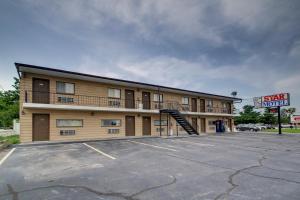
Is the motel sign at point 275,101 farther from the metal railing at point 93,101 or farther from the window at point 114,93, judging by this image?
the window at point 114,93

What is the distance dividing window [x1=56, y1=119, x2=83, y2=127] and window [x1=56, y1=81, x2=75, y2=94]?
2.40m

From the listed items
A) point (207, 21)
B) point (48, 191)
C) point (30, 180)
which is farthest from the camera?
point (207, 21)

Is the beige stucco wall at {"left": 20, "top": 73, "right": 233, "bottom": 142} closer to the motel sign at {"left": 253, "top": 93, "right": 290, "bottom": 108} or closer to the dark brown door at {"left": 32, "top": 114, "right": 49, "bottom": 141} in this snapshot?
the dark brown door at {"left": 32, "top": 114, "right": 49, "bottom": 141}

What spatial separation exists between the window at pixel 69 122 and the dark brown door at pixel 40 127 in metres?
0.86

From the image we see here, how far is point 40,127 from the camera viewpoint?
1488 cm

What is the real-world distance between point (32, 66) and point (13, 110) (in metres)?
26.5

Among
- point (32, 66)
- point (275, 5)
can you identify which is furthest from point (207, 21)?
point (32, 66)

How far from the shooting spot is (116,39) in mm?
17188

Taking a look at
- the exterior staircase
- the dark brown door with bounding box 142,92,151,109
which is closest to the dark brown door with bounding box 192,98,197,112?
the exterior staircase

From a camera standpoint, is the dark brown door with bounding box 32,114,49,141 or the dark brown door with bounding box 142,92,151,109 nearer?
the dark brown door with bounding box 32,114,49,141

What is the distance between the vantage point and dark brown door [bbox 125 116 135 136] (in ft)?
65.2

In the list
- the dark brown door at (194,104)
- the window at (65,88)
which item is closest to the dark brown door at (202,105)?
the dark brown door at (194,104)

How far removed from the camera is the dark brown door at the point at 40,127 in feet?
48.1

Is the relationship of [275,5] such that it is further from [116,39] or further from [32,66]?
[32,66]
